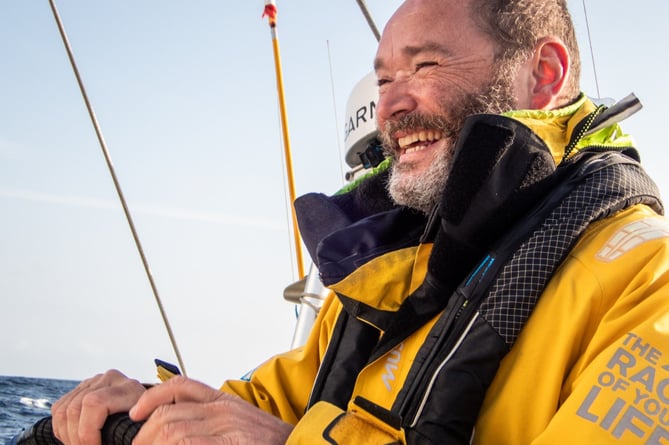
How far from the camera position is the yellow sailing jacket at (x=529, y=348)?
0.77 metres

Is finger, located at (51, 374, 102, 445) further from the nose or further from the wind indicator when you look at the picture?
the wind indicator

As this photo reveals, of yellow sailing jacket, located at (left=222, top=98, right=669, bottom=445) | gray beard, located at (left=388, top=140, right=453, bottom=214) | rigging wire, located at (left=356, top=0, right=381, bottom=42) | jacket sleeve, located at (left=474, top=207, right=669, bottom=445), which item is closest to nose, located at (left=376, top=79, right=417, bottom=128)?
gray beard, located at (left=388, top=140, right=453, bottom=214)

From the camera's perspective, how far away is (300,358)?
1589 millimetres

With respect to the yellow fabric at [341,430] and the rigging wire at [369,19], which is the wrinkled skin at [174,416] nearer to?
the yellow fabric at [341,430]

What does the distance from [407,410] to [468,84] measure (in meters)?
0.91

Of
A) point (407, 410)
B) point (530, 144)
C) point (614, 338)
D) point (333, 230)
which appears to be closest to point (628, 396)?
point (614, 338)

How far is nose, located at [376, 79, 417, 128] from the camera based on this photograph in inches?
61.7

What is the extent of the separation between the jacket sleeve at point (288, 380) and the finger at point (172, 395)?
1.88 feet

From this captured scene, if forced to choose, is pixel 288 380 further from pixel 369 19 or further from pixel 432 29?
pixel 369 19

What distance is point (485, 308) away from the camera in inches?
37.1

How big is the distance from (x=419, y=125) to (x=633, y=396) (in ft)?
2.99

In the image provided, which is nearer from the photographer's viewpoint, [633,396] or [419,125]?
[633,396]

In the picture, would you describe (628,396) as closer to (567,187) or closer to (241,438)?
(567,187)

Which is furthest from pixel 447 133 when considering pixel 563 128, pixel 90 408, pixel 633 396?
pixel 90 408
